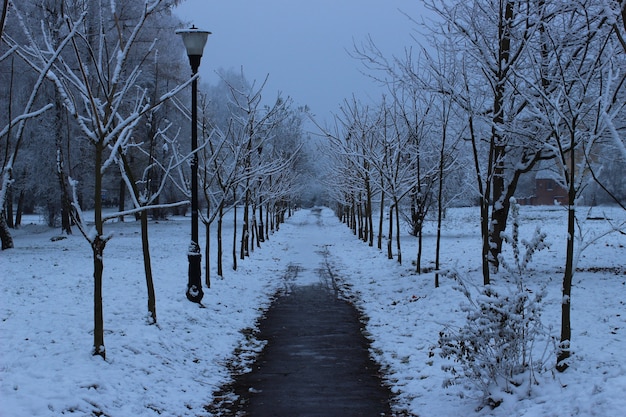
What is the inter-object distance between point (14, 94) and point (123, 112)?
16.9 ft

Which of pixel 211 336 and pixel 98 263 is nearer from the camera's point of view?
pixel 98 263

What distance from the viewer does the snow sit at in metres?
5.44

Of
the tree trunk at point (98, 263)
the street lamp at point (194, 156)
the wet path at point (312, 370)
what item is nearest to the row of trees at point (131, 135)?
the tree trunk at point (98, 263)

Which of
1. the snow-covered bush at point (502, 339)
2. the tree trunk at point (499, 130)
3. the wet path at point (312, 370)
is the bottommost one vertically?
the wet path at point (312, 370)

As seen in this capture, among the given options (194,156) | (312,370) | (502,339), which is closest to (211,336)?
(312,370)

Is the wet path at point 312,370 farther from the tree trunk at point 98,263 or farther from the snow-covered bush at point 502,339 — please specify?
the tree trunk at point 98,263

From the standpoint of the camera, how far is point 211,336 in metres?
9.13

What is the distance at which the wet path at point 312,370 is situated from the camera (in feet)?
20.2

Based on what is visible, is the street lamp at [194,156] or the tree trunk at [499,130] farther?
the street lamp at [194,156]

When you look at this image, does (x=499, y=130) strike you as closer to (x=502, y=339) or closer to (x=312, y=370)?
(x=502, y=339)

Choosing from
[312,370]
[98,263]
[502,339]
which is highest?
[98,263]

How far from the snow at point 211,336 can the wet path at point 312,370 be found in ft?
0.98

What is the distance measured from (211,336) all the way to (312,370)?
2243 millimetres

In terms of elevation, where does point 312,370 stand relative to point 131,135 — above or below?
below
